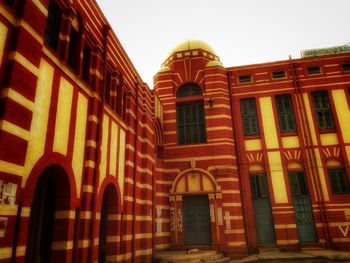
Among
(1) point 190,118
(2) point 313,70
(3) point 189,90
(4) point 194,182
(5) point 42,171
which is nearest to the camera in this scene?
(5) point 42,171

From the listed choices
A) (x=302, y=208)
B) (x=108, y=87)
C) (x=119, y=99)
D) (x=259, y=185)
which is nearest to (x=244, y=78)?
(x=259, y=185)

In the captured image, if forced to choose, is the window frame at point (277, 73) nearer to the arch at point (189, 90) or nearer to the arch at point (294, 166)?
the arch at point (189, 90)

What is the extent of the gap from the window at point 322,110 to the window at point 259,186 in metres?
4.90

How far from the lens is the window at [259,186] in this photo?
614 inches

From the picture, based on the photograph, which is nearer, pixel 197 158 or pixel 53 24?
pixel 53 24

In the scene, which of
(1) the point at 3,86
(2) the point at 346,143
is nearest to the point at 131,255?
(1) the point at 3,86

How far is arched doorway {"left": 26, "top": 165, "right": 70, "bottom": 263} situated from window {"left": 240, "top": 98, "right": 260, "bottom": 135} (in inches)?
493

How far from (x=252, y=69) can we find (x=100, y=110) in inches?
486

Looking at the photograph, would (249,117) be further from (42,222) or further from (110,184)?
(42,222)

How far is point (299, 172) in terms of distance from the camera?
15.7 metres

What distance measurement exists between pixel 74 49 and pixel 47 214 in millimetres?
4930

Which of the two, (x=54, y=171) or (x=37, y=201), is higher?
(x=54, y=171)

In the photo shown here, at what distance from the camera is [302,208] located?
15039mm

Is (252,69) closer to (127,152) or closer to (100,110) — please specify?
(127,152)
